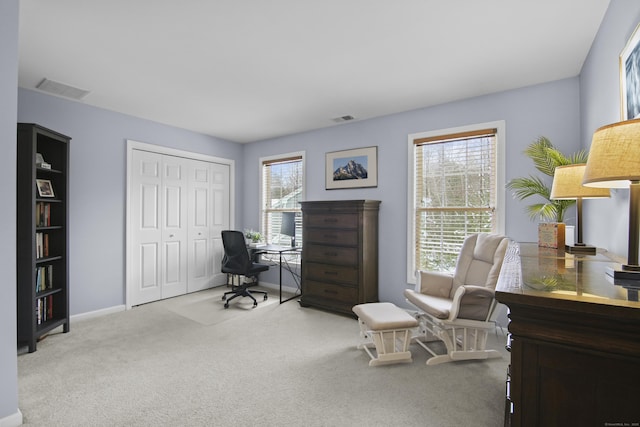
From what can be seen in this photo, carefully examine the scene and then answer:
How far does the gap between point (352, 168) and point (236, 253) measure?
77.2 inches

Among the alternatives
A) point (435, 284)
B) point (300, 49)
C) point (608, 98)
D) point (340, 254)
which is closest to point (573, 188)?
point (608, 98)

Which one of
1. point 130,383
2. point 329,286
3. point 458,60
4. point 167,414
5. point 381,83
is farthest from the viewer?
point 329,286

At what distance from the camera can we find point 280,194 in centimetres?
517

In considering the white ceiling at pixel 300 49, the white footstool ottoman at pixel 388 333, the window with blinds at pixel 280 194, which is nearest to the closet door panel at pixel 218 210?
the window with blinds at pixel 280 194

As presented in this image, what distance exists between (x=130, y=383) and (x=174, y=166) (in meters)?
3.12

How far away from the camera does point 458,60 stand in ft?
8.43

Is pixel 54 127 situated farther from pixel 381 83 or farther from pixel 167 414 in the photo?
pixel 381 83

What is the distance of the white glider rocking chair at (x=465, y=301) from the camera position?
2.48 m

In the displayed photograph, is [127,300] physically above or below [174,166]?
below

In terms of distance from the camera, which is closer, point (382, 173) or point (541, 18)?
point (541, 18)

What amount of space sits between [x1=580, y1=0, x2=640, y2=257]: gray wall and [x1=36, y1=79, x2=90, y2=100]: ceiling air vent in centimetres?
438

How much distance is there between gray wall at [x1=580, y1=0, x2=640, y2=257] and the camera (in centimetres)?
165

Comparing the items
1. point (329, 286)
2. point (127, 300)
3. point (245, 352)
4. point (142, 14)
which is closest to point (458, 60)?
point (142, 14)

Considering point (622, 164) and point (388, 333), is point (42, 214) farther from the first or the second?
point (622, 164)
